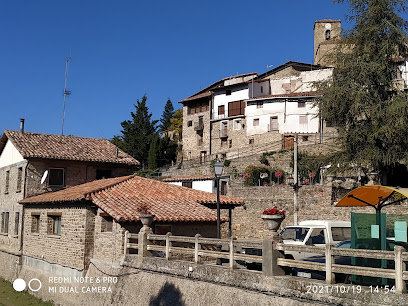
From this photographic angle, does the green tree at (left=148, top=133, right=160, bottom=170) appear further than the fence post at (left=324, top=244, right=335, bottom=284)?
Yes

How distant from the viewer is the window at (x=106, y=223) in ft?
55.4

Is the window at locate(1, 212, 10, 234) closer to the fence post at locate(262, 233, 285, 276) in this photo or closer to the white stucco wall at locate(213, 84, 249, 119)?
the fence post at locate(262, 233, 285, 276)

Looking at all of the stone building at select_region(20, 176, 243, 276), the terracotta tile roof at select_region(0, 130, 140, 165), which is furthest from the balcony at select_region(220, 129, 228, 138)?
the stone building at select_region(20, 176, 243, 276)

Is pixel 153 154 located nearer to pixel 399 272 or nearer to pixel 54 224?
pixel 54 224

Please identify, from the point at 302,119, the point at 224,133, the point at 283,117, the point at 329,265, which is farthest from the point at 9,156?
the point at 224,133

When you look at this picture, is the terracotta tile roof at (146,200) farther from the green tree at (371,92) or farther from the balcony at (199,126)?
the balcony at (199,126)

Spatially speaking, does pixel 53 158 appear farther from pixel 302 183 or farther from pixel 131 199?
pixel 302 183

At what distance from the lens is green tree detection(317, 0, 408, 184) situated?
851 inches

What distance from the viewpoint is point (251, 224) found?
3136 centimetres

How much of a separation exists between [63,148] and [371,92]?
1782 centimetres

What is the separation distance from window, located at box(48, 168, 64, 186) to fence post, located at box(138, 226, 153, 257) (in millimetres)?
11682

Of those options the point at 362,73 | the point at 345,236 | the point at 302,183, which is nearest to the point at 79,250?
the point at 345,236

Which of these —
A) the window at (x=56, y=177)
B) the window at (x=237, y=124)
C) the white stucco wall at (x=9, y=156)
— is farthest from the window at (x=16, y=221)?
the window at (x=237, y=124)

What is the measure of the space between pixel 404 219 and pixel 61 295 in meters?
14.0
